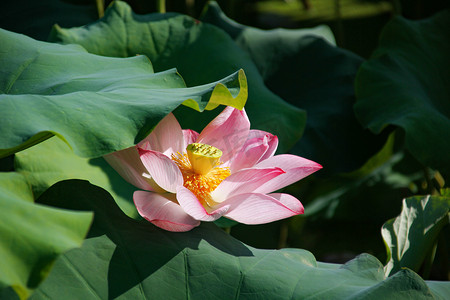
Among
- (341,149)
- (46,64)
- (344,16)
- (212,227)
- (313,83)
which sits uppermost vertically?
(46,64)

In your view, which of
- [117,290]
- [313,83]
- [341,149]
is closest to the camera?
[117,290]

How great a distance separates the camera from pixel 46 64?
86 cm

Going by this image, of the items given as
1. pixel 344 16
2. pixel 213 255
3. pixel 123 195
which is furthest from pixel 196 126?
pixel 344 16

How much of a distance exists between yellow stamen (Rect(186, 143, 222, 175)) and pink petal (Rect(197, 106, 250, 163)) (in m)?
0.05

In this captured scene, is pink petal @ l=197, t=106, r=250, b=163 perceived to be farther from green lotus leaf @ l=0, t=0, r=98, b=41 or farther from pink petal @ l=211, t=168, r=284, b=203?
green lotus leaf @ l=0, t=0, r=98, b=41

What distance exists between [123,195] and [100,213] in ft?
1.02

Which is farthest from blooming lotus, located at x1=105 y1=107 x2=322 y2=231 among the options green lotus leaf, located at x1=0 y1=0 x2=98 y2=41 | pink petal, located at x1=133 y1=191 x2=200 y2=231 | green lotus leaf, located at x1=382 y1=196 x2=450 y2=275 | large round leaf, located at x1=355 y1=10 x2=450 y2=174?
green lotus leaf, located at x1=0 y1=0 x2=98 y2=41

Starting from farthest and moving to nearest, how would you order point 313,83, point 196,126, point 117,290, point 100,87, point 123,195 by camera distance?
point 313,83
point 196,126
point 123,195
point 100,87
point 117,290

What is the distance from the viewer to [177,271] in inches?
26.8

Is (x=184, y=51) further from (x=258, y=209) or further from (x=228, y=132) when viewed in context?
(x=258, y=209)

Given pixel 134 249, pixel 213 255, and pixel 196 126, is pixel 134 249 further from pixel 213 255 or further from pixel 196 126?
pixel 196 126

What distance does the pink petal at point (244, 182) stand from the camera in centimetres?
72

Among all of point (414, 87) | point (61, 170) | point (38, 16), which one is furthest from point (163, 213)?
point (38, 16)

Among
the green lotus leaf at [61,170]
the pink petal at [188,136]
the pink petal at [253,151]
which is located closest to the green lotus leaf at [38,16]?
the green lotus leaf at [61,170]
